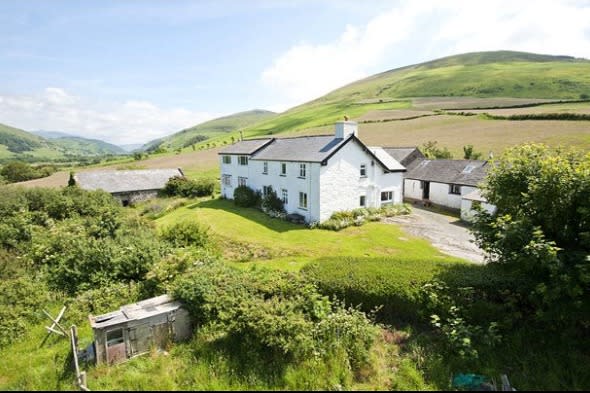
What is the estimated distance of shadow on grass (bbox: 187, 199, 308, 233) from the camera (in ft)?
98.2

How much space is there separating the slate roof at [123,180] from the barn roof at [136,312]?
3876 cm

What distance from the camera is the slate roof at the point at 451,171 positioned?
116 feet

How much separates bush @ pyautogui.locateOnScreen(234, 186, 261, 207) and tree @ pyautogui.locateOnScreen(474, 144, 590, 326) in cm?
2838

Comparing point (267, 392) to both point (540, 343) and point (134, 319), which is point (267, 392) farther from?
point (540, 343)

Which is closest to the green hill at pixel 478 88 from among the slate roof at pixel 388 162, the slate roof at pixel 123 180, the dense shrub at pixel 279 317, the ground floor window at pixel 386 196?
the slate roof at pixel 123 180

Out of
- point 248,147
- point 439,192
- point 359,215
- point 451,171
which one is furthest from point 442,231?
point 248,147

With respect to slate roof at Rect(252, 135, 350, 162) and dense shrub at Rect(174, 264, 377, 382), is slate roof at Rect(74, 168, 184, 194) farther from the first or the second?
dense shrub at Rect(174, 264, 377, 382)

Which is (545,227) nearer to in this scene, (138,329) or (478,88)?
(138,329)

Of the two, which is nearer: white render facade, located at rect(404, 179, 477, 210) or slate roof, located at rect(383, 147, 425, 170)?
white render facade, located at rect(404, 179, 477, 210)

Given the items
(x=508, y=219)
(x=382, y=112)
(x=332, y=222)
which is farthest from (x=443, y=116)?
(x=508, y=219)

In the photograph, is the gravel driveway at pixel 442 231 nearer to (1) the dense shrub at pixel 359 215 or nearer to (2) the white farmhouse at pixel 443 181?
(1) the dense shrub at pixel 359 215

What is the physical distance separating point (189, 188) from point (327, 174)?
2555cm

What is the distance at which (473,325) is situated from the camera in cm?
1061

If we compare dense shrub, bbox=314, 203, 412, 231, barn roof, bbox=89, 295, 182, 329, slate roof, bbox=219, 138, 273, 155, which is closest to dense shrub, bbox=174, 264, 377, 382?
barn roof, bbox=89, 295, 182, 329
